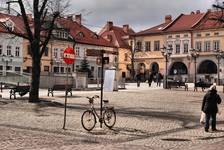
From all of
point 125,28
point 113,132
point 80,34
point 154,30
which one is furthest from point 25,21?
point 125,28

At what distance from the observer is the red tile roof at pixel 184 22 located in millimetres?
80438

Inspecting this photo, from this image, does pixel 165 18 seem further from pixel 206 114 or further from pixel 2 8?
pixel 206 114

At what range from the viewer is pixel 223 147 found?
12055mm

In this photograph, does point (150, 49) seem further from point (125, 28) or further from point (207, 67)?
point (125, 28)

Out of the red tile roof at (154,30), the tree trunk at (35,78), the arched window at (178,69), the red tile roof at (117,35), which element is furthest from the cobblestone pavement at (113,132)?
the red tile roof at (117,35)

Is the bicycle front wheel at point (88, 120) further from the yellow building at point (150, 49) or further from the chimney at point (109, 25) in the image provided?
the chimney at point (109, 25)

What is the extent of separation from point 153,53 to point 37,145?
2866 inches

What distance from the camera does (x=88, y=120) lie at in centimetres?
1530

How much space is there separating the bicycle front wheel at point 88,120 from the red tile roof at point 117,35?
244ft

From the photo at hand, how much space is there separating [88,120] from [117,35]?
7811 cm

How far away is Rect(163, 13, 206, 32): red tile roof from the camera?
8044 centimetres

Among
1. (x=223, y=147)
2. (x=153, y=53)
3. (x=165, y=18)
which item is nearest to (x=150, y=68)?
(x=153, y=53)

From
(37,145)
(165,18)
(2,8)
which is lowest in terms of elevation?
(37,145)

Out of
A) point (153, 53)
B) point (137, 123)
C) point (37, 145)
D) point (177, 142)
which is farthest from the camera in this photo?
point (153, 53)
